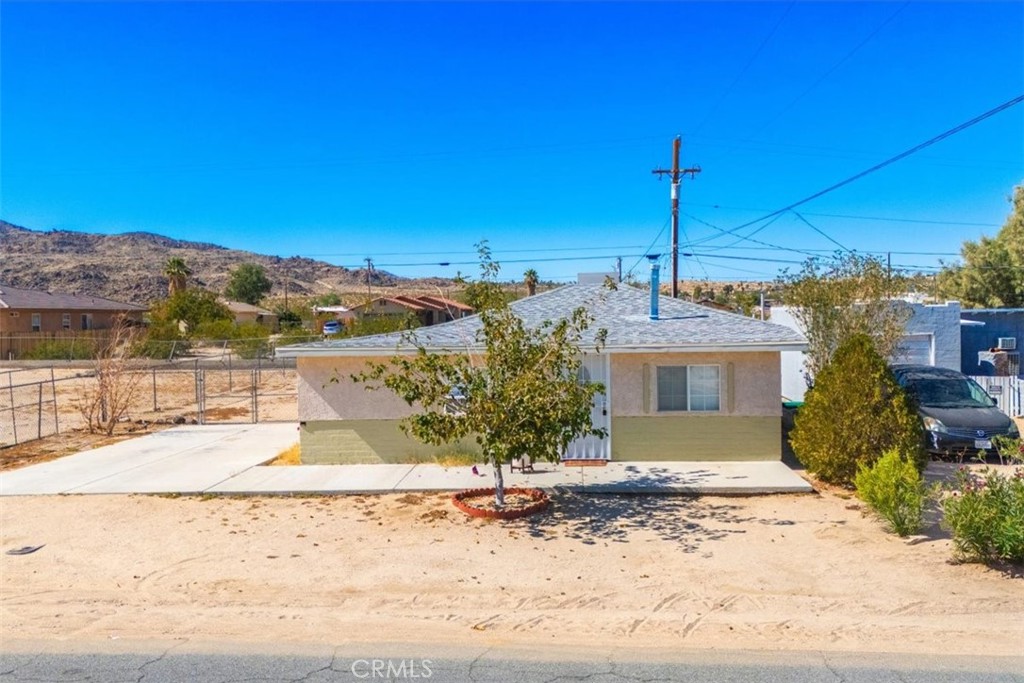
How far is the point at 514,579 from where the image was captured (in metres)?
8.17

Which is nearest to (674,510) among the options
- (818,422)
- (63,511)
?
(818,422)

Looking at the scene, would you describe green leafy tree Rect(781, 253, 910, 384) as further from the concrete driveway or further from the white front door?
the concrete driveway

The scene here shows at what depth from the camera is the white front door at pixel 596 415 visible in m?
13.8

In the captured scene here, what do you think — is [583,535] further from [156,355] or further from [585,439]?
[156,355]

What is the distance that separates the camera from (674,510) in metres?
10.7

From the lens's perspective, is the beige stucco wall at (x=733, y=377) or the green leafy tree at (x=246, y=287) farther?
the green leafy tree at (x=246, y=287)

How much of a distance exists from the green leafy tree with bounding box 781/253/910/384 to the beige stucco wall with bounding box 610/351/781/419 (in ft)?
16.7

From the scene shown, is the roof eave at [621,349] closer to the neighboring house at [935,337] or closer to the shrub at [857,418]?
the shrub at [857,418]

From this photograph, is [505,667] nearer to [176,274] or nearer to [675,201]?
[675,201]

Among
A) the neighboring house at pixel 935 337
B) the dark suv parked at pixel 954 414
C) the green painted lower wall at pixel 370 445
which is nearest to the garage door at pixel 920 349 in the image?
the neighboring house at pixel 935 337

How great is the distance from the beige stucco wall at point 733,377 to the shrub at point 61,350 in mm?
38900

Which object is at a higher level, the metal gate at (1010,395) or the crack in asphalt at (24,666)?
the metal gate at (1010,395)

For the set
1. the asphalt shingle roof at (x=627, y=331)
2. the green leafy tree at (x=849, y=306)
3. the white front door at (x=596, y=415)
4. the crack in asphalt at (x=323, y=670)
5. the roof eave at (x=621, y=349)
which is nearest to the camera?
the crack in asphalt at (x=323, y=670)

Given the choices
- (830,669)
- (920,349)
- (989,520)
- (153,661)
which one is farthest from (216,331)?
(830,669)
